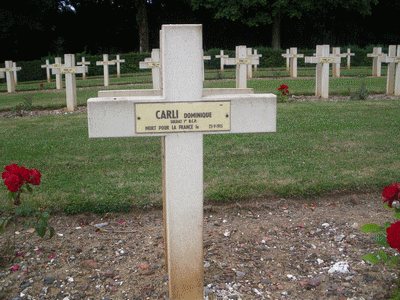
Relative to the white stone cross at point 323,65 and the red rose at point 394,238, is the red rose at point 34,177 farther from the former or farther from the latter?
the white stone cross at point 323,65

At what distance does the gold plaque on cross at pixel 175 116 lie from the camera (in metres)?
2.90

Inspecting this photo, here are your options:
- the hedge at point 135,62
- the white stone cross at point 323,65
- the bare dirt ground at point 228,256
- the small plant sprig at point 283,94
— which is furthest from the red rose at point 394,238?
the hedge at point 135,62

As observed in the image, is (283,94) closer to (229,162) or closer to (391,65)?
(391,65)

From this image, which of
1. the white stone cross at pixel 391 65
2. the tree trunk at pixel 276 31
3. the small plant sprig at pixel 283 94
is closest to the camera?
the small plant sprig at pixel 283 94

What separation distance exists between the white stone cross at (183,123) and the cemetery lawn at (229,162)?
5.45 ft

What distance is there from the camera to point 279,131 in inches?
301

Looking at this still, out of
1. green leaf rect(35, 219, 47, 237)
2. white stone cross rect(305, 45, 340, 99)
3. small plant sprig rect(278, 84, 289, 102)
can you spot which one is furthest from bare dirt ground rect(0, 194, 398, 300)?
white stone cross rect(305, 45, 340, 99)

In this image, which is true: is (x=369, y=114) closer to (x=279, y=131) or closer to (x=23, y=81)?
(x=279, y=131)

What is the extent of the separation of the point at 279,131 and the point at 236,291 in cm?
474

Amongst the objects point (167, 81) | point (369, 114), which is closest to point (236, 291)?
point (167, 81)

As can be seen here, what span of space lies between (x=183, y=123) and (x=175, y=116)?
0.07 meters

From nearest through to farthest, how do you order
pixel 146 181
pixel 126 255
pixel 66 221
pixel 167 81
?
pixel 167 81 → pixel 126 255 → pixel 66 221 → pixel 146 181

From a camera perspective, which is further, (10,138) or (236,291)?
(10,138)

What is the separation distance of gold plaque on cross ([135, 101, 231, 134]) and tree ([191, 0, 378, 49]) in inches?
1115
